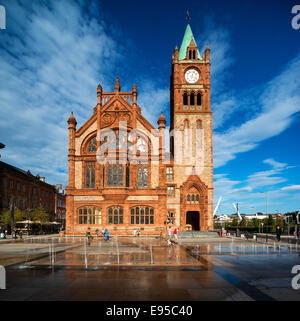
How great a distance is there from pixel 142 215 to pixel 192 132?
20.1 m

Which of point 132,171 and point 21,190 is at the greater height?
point 132,171

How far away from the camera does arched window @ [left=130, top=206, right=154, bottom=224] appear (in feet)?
152

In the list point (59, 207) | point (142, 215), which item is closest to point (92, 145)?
point (142, 215)

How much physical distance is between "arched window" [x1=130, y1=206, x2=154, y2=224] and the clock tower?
7.28 metres

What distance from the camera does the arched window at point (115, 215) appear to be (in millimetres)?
45969

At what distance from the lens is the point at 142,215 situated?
4628cm

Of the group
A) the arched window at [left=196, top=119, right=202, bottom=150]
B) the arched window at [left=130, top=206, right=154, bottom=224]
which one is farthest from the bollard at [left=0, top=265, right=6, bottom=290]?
the arched window at [left=196, top=119, right=202, bottom=150]

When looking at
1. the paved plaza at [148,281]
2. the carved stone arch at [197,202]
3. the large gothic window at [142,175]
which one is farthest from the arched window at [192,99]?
the paved plaza at [148,281]

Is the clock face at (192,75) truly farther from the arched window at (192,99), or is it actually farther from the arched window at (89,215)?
the arched window at (89,215)

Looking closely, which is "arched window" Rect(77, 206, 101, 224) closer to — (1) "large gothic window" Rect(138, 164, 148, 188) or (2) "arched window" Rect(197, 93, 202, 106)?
(1) "large gothic window" Rect(138, 164, 148, 188)

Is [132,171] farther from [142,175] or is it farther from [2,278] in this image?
[2,278]

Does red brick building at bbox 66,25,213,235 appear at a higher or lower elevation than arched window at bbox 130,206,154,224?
higher

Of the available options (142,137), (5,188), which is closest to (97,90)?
(142,137)
